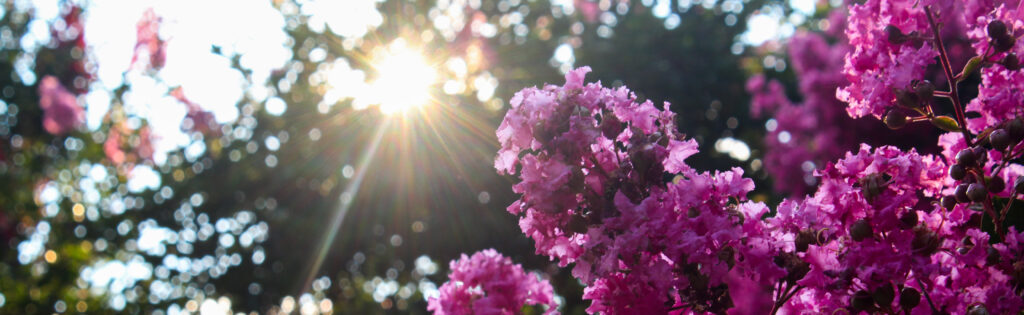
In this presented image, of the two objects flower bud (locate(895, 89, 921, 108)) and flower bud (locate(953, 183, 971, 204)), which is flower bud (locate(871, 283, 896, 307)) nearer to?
flower bud (locate(953, 183, 971, 204))

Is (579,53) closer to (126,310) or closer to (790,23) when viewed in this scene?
(790,23)

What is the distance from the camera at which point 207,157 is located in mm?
4992

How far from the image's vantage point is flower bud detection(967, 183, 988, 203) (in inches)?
44.5

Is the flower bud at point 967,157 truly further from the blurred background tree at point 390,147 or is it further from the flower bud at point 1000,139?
the blurred background tree at point 390,147

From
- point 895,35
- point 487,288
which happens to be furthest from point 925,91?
point 487,288

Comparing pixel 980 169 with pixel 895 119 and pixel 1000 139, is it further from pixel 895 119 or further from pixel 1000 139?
pixel 895 119

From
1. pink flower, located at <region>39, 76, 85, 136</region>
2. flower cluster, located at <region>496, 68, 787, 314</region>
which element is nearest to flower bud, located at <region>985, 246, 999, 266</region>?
flower cluster, located at <region>496, 68, 787, 314</region>

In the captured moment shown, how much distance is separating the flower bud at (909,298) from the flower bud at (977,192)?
19cm

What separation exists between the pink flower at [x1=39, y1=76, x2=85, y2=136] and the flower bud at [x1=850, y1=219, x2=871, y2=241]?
317 inches

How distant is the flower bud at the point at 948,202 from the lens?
1.24 metres

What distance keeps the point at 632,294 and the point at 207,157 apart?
4.56 m

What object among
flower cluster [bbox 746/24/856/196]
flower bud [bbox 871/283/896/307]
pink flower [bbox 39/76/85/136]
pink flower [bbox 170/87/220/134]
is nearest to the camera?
flower bud [bbox 871/283/896/307]

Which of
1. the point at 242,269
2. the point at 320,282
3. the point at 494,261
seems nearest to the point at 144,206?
the point at 242,269

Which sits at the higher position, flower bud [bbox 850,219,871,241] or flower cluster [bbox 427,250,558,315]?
flower bud [bbox 850,219,871,241]
